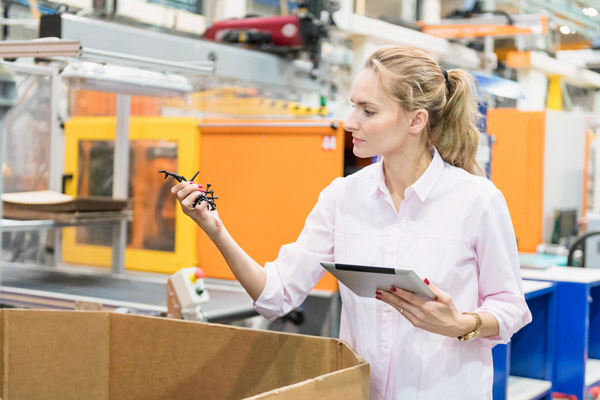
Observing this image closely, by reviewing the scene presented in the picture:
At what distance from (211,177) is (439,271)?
251 centimetres

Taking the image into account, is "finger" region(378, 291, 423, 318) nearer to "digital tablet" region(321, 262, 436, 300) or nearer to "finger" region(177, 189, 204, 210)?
"digital tablet" region(321, 262, 436, 300)

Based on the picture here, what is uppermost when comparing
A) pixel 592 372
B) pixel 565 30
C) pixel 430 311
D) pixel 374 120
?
pixel 565 30

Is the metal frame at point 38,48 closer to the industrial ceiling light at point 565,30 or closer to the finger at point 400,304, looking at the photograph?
the finger at point 400,304

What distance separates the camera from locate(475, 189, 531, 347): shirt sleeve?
1489mm

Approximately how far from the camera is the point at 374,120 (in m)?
1.52

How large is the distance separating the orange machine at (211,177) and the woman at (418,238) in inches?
74.7

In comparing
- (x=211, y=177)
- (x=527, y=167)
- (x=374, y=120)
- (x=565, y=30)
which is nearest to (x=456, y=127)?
(x=374, y=120)

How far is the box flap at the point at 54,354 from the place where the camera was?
1548mm

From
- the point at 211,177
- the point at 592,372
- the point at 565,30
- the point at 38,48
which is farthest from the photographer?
the point at 565,30

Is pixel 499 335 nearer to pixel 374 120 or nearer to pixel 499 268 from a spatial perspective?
pixel 499 268

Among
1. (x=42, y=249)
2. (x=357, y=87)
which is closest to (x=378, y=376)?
(x=357, y=87)

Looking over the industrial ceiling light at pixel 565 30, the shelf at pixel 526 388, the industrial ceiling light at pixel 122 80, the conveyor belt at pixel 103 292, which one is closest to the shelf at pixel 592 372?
the shelf at pixel 526 388

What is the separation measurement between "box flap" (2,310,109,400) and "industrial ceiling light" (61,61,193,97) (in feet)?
4.91

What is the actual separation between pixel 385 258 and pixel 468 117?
373 mm
